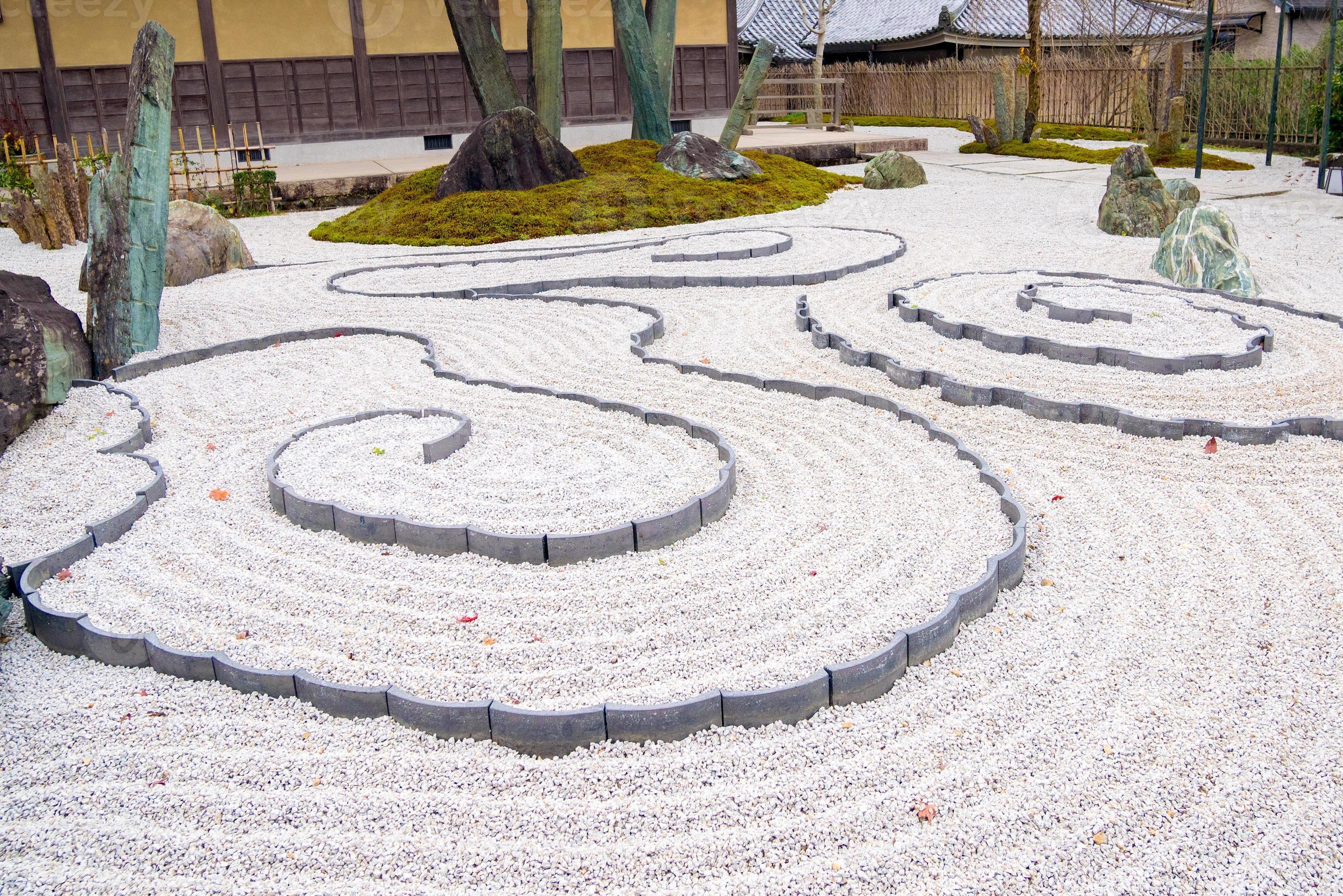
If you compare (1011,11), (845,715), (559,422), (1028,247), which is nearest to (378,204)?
(1028,247)

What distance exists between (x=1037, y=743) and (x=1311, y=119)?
56.0 feet

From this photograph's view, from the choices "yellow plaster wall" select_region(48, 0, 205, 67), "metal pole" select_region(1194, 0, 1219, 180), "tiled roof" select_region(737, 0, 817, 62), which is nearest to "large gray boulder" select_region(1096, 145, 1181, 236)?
"metal pole" select_region(1194, 0, 1219, 180)

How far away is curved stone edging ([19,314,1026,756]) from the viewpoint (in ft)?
9.55

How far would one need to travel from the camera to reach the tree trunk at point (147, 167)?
21.5 feet

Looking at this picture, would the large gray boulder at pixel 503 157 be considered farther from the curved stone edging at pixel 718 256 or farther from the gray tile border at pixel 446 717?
the gray tile border at pixel 446 717

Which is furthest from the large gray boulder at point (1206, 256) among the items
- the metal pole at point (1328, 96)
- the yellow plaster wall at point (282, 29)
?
the yellow plaster wall at point (282, 29)

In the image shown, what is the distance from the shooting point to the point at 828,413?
5.50 metres

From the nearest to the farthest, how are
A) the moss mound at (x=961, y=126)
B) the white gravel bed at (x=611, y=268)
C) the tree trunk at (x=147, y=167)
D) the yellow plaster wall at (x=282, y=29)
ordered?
1. the tree trunk at (x=147, y=167)
2. the white gravel bed at (x=611, y=268)
3. the yellow plaster wall at (x=282, y=29)
4. the moss mound at (x=961, y=126)

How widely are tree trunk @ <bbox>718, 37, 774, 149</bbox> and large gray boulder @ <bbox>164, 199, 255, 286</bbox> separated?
664 cm

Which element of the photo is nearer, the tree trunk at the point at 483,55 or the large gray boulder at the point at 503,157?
the large gray boulder at the point at 503,157

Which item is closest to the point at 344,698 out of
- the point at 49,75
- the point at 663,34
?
the point at 663,34

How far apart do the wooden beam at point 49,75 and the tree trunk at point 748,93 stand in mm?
9596

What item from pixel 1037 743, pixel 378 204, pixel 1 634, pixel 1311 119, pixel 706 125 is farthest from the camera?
pixel 706 125

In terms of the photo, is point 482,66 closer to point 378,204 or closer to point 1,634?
point 378,204
